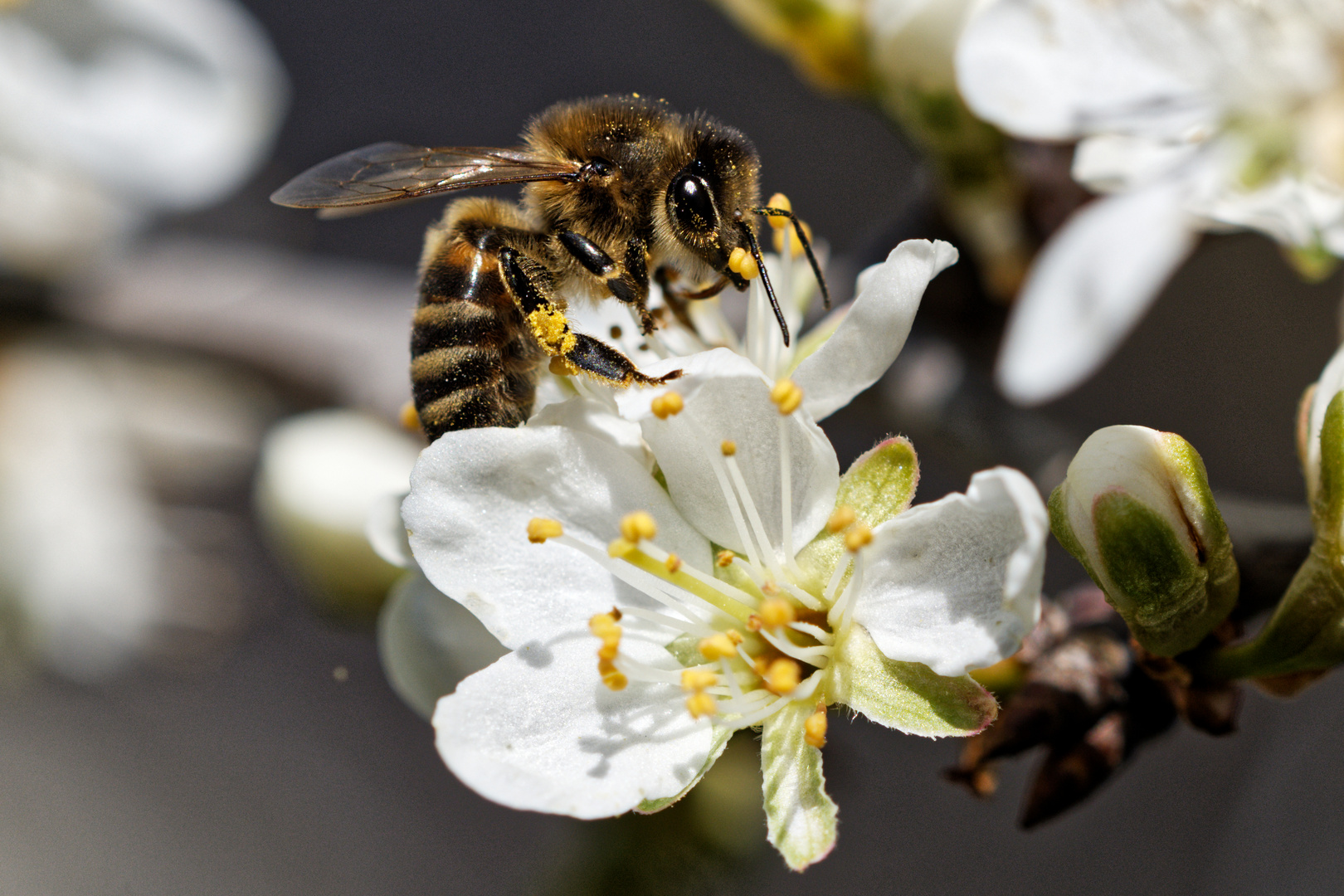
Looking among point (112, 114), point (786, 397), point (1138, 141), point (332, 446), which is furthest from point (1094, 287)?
point (112, 114)

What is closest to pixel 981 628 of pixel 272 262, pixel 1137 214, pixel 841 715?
pixel 841 715

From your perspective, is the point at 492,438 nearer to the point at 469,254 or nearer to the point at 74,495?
the point at 469,254

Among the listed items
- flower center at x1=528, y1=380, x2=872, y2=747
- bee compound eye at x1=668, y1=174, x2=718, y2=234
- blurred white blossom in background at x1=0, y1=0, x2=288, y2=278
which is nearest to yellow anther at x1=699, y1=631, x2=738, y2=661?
flower center at x1=528, y1=380, x2=872, y2=747

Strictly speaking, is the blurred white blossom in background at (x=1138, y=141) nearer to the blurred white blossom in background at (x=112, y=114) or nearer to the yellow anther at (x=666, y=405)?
the yellow anther at (x=666, y=405)

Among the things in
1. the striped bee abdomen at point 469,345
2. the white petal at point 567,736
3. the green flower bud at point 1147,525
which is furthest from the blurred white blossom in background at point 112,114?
the green flower bud at point 1147,525

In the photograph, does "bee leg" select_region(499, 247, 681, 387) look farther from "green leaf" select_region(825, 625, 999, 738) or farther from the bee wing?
"green leaf" select_region(825, 625, 999, 738)
